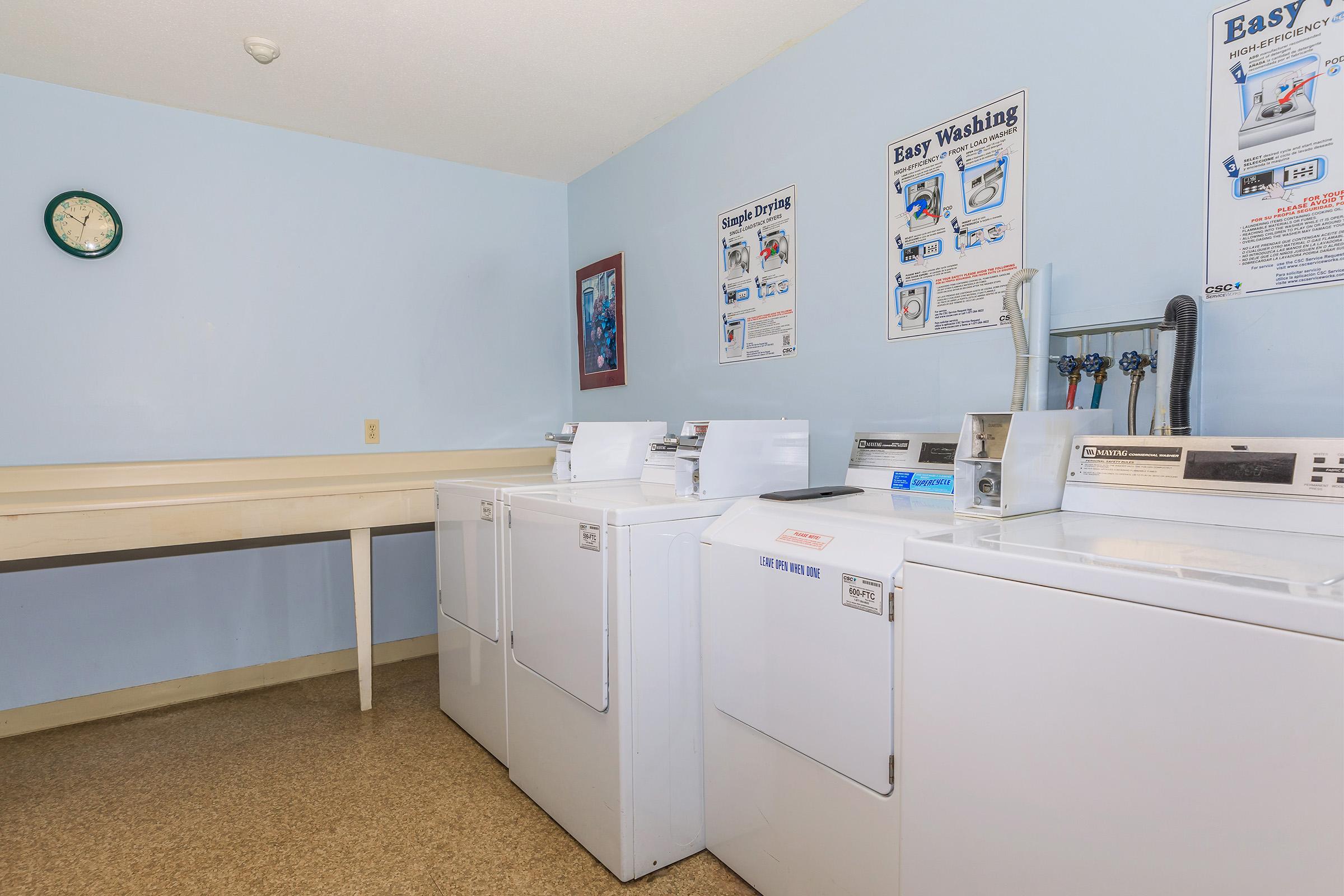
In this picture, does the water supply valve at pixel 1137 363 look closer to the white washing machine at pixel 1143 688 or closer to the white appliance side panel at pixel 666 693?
the white washing machine at pixel 1143 688

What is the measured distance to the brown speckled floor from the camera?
171 cm

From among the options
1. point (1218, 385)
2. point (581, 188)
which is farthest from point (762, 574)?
point (581, 188)

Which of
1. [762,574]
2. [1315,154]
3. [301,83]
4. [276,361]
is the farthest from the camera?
[276,361]

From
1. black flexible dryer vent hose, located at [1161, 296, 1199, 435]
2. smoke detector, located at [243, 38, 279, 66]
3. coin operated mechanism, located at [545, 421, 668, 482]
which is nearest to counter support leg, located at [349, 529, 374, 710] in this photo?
coin operated mechanism, located at [545, 421, 668, 482]

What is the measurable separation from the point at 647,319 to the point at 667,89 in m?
0.91

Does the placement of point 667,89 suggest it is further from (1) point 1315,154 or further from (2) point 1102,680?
(2) point 1102,680

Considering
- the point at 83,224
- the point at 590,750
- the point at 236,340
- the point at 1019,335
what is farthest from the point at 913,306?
the point at 83,224

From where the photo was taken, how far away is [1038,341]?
5.28 ft

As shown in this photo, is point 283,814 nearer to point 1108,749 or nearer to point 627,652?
point 627,652

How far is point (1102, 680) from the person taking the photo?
91 centimetres

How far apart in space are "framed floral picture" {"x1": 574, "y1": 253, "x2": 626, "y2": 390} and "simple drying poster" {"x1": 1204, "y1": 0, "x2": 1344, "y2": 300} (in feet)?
7.48

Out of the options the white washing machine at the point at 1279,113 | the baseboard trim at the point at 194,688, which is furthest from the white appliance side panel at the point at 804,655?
the baseboard trim at the point at 194,688

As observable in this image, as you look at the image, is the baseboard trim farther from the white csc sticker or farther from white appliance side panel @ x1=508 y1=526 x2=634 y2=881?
the white csc sticker

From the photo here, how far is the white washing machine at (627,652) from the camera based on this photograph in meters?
1.66
